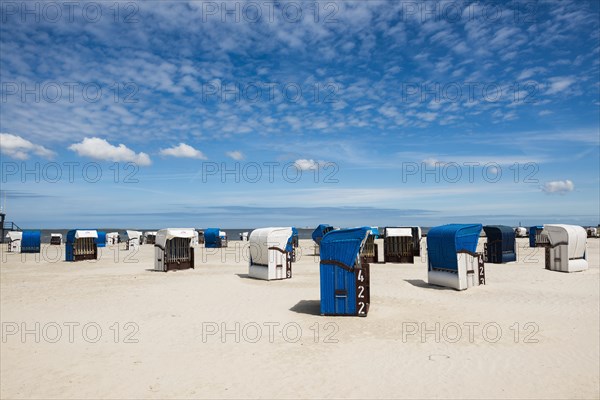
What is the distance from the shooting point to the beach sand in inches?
313

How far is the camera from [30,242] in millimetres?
43094

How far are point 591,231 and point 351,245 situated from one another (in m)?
76.5

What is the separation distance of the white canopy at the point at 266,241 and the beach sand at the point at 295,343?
8.67 feet

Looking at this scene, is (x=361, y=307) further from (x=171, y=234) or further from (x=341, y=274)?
(x=171, y=234)

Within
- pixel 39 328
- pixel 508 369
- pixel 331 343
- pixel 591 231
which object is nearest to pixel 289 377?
pixel 331 343

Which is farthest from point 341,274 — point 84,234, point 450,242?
point 84,234

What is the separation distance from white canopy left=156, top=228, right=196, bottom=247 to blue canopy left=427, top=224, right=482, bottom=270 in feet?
46.7

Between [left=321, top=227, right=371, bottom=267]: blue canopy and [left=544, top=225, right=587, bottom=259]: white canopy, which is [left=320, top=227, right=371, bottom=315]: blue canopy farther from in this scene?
[left=544, top=225, right=587, bottom=259]: white canopy

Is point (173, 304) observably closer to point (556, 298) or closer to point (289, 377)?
point (289, 377)

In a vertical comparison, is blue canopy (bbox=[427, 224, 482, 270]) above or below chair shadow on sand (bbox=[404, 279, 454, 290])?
above

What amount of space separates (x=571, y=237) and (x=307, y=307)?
17.4 meters

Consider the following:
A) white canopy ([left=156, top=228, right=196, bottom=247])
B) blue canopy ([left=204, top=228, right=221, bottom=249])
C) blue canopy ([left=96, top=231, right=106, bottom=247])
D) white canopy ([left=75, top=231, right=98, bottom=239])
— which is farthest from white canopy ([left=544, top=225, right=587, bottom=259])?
blue canopy ([left=96, top=231, right=106, bottom=247])

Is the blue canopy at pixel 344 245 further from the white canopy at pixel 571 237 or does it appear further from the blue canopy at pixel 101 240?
the blue canopy at pixel 101 240

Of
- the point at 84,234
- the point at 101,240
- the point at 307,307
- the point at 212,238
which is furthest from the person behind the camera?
the point at 101,240
